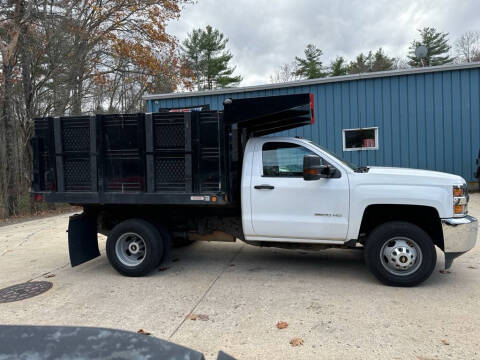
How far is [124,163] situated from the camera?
5.14 metres

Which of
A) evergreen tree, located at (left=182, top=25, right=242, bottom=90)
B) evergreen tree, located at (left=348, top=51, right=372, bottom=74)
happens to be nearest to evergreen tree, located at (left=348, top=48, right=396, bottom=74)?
evergreen tree, located at (left=348, top=51, right=372, bottom=74)

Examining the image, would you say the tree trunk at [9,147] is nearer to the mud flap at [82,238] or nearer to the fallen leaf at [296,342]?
the mud flap at [82,238]

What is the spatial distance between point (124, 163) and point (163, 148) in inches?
23.7

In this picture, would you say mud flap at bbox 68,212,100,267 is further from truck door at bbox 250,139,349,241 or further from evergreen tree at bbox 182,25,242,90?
evergreen tree at bbox 182,25,242,90

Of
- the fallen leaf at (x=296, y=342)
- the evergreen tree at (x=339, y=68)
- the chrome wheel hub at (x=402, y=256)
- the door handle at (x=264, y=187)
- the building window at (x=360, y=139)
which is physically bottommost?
the fallen leaf at (x=296, y=342)

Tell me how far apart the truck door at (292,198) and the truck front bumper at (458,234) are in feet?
3.78

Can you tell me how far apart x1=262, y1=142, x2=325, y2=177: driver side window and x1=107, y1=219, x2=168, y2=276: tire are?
5.96ft

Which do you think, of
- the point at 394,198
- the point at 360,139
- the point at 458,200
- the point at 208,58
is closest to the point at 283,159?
the point at 394,198

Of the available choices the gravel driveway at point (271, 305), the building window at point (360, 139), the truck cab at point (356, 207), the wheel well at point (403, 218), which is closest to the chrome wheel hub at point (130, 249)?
the gravel driveway at point (271, 305)

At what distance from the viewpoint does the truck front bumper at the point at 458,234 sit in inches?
171

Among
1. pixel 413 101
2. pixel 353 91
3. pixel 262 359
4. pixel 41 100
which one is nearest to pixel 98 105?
pixel 41 100

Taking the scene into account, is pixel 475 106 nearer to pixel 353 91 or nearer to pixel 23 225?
pixel 353 91

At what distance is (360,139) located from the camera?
1236 centimetres

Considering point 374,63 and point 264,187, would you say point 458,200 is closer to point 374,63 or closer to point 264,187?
point 264,187
